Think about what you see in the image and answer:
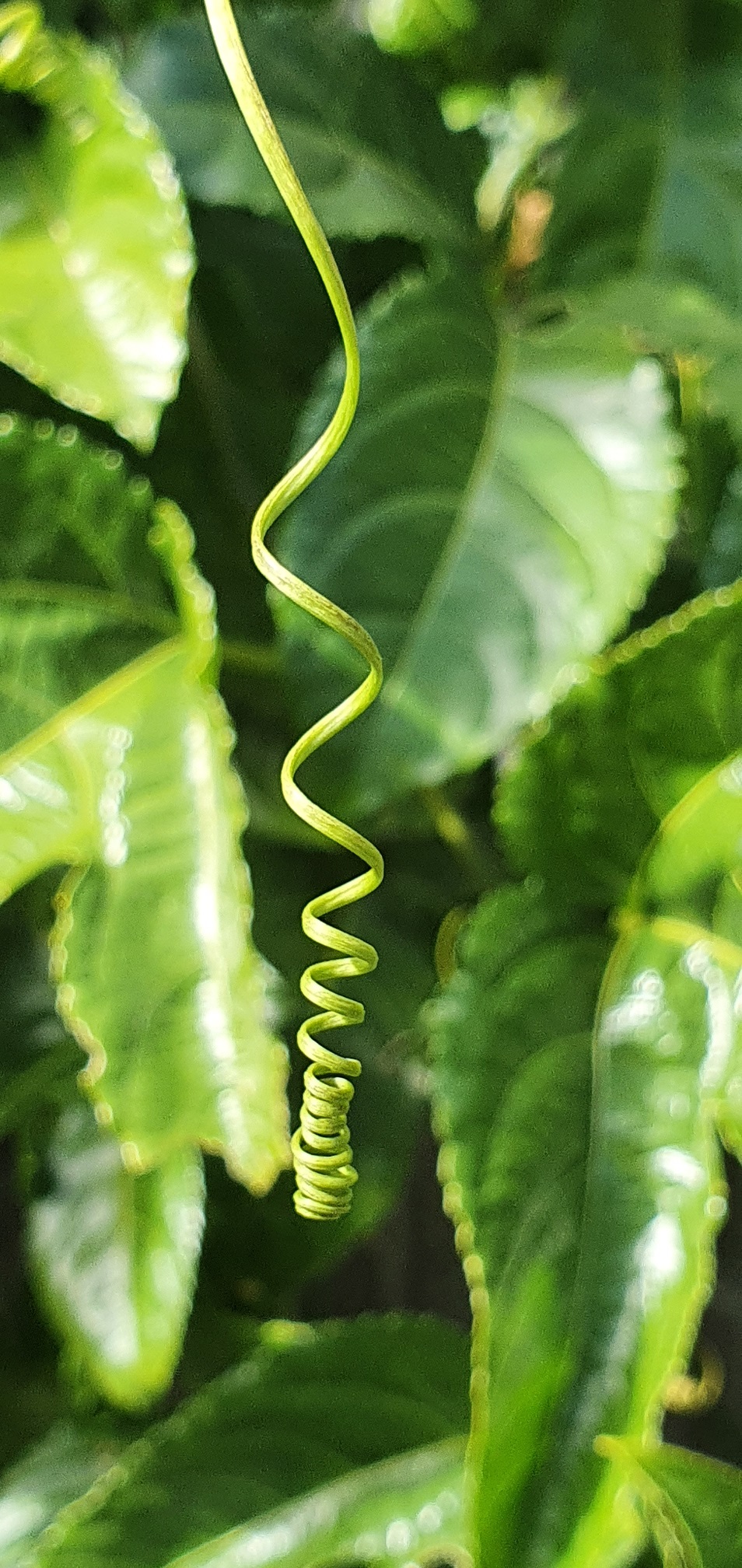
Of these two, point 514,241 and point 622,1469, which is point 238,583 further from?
point 622,1469

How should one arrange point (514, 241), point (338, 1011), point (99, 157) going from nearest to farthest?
point (338, 1011), point (99, 157), point (514, 241)

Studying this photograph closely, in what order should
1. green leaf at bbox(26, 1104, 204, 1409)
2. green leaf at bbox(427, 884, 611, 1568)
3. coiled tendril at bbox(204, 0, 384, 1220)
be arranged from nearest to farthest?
1. coiled tendril at bbox(204, 0, 384, 1220)
2. green leaf at bbox(427, 884, 611, 1568)
3. green leaf at bbox(26, 1104, 204, 1409)

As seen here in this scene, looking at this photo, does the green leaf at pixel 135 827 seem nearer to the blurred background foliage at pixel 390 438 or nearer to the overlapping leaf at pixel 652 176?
the blurred background foliage at pixel 390 438

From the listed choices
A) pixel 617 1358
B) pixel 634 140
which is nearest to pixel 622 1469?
pixel 617 1358

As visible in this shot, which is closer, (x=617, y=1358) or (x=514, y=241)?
(x=617, y=1358)

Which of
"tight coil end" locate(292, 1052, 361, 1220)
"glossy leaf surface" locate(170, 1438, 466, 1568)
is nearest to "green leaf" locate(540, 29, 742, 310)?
"tight coil end" locate(292, 1052, 361, 1220)

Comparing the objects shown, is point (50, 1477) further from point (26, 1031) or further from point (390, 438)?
point (390, 438)

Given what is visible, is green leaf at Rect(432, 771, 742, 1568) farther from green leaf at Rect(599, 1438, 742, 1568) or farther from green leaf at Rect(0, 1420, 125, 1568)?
green leaf at Rect(0, 1420, 125, 1568)
